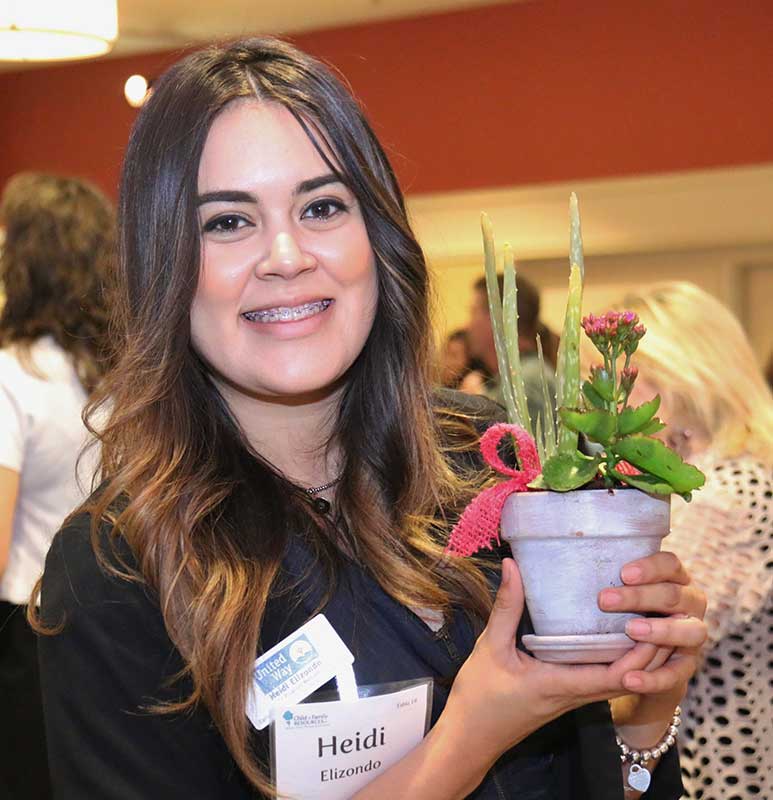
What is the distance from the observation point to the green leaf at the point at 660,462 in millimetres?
1235

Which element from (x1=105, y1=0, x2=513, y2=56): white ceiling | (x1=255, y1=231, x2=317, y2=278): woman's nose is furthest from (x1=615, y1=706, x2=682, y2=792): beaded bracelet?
(x1=105, y1=0, x2=513, y2=56): white ceiling

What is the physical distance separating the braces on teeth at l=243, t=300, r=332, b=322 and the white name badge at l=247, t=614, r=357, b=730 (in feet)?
1.16

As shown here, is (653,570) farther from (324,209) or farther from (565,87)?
(565,87)

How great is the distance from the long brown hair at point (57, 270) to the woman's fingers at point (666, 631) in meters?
1.69

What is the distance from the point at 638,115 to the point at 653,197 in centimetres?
38

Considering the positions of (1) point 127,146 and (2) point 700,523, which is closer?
(1) point 127,146

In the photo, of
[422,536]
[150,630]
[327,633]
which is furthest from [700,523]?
[150,630]

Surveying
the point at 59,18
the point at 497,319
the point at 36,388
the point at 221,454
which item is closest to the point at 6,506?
the point at 36,388

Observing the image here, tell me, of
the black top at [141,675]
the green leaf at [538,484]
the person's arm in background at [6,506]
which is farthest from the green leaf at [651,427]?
the person's arm in background at [6,506]

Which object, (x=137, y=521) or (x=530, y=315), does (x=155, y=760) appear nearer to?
(x=137, y=521)

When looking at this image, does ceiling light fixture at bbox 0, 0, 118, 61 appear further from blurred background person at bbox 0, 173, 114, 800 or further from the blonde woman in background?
the blonde woman in background

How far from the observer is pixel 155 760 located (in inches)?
57.8

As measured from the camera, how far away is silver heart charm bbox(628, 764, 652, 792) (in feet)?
5.40

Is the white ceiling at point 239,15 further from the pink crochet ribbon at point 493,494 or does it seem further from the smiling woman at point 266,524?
the pink crochet ribbon at point 493,494
